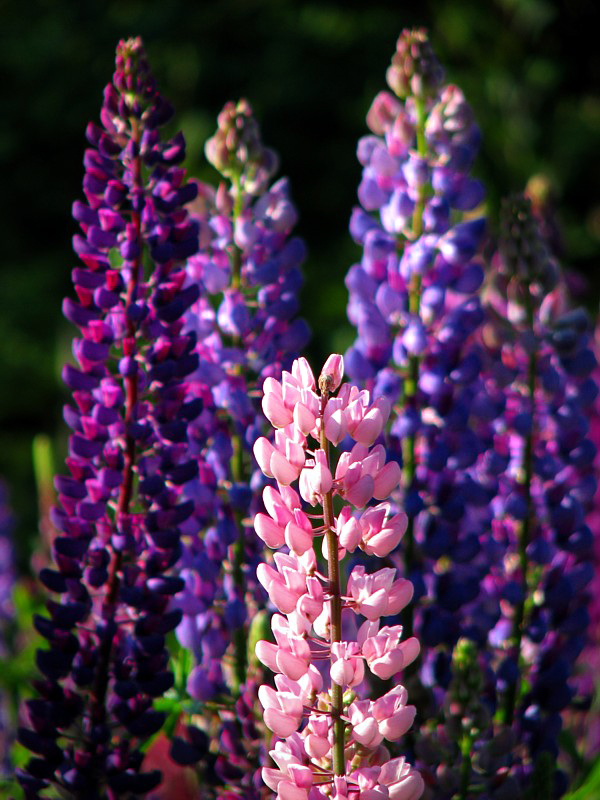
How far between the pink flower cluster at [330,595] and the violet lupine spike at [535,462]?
28 cm

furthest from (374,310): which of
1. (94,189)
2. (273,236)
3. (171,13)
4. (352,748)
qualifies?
(171,13)

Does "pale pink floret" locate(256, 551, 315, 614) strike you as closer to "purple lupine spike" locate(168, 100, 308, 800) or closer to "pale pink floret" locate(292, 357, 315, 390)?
"pale pink floret" locate(292, 357, 315, 390)

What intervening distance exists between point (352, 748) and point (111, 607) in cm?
20

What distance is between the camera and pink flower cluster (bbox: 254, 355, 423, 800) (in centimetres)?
45

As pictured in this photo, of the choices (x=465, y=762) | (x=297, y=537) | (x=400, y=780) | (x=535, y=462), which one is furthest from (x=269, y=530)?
(x=535, y=462)

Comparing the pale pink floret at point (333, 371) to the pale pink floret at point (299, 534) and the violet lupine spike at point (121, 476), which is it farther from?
the violet lupine spike at point (121, 476)

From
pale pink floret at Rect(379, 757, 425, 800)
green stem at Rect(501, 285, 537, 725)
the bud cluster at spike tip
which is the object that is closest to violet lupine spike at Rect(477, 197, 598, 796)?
Answer: green stem at Rect(501, 285, 537, 725)

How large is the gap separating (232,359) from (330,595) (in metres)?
0.26

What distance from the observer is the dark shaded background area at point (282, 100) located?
10.7ft

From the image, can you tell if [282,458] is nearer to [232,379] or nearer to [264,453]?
[264,453]

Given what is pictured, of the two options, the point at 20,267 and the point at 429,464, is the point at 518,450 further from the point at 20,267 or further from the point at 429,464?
the point at 20,267

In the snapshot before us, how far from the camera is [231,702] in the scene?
69cm

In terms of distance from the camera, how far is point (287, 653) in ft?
1.51

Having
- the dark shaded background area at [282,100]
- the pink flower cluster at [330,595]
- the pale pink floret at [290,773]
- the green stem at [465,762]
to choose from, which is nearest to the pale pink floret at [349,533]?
the pink flower cluster at [330,595]
